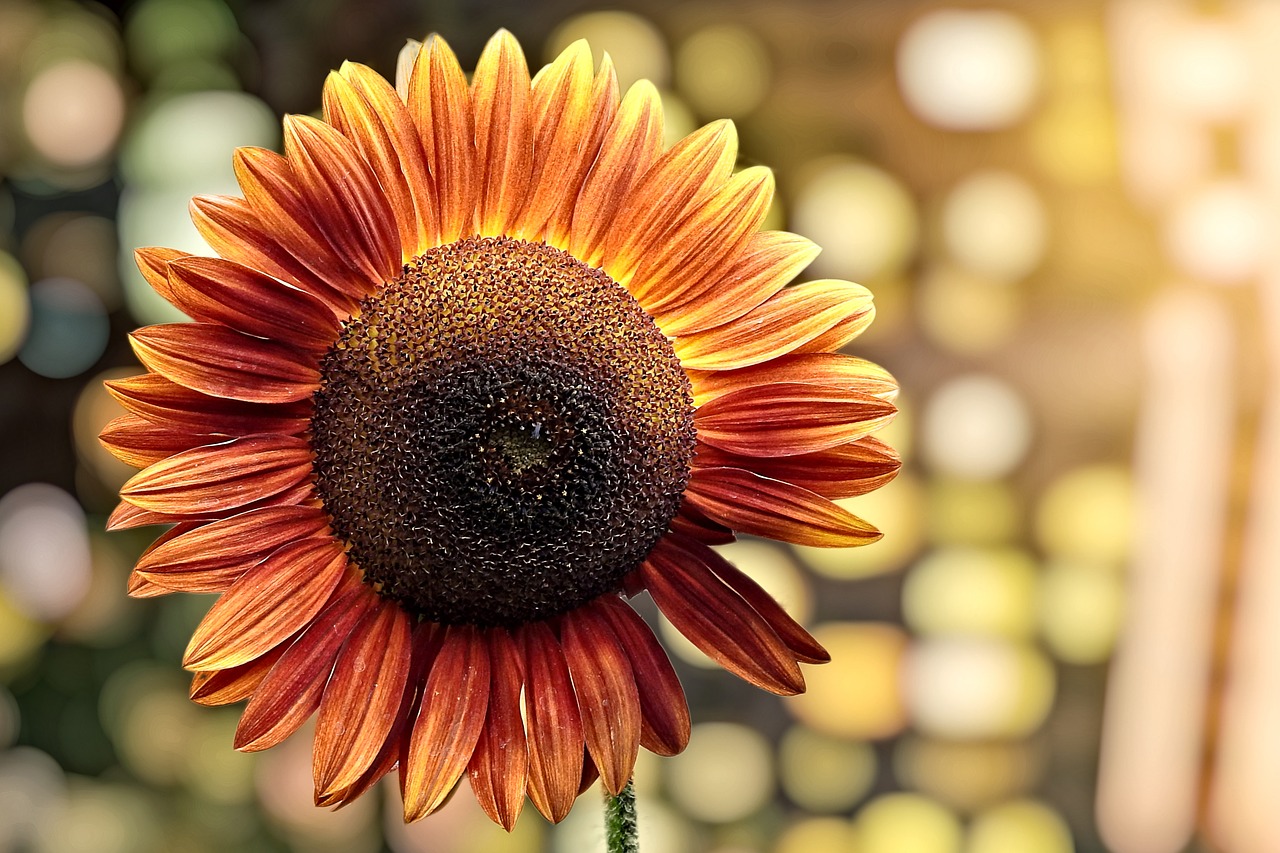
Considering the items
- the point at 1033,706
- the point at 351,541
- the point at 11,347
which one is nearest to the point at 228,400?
the point at 351,541

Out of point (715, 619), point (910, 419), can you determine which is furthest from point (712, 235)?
point (910, 419)

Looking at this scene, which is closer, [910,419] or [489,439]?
[489,439]

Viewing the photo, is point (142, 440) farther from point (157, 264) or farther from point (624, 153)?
point (624, 153)

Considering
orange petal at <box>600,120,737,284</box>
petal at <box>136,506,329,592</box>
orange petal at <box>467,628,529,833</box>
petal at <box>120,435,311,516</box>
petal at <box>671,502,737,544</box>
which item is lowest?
orange petal at <box>467,628,529,833</box>

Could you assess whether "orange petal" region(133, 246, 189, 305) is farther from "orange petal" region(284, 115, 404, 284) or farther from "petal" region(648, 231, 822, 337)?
"petal" region(648, 231, 822, 337)

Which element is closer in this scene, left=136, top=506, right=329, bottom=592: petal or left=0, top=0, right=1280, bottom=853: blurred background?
left=136, top=506, right=329, bottom=592: petal

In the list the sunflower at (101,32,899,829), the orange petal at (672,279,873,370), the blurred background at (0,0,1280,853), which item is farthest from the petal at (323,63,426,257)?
the blurred background at (0,0,1280,853)
